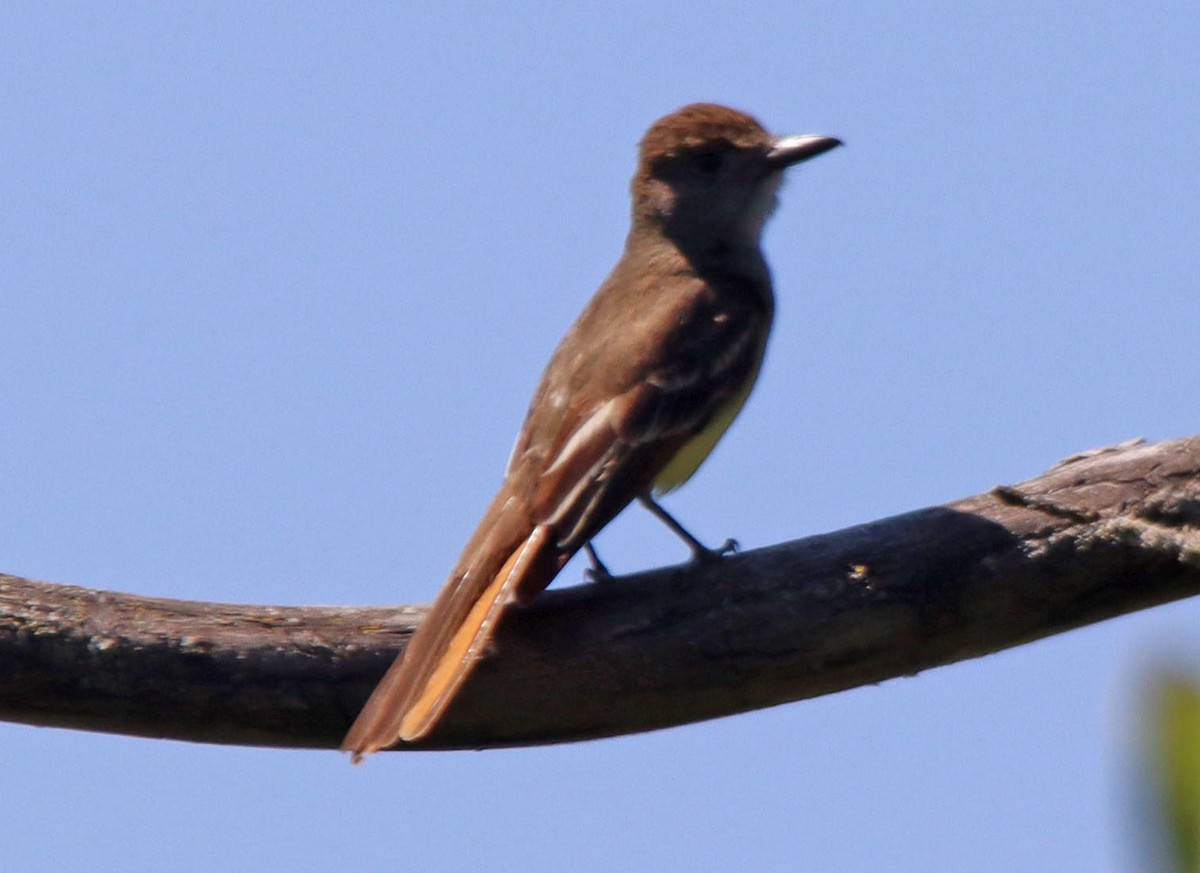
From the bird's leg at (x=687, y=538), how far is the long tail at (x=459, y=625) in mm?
706

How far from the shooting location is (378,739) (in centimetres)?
486

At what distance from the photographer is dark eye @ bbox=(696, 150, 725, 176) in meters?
8.42

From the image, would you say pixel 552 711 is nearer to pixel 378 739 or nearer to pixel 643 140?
pixel 378 739

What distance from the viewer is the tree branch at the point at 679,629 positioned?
16.4ft

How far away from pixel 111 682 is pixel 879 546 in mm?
2818

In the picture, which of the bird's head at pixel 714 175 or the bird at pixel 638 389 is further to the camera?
the bird's head at pixel 714 175

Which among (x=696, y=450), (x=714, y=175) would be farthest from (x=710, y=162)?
(x=696, y=450)

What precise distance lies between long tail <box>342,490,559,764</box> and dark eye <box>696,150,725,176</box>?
3078 mm

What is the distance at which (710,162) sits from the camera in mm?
8430

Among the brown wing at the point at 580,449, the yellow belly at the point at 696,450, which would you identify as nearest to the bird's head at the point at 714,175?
the brown wing at the point at 580,449

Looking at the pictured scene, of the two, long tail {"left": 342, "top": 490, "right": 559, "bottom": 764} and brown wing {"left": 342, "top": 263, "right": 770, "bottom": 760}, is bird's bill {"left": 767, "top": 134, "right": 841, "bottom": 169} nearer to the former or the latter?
brown wing {"left": 342, "top": 263, "right": 770, "bottom": 760}

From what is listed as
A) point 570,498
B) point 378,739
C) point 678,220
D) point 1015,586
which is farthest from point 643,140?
point 378,739

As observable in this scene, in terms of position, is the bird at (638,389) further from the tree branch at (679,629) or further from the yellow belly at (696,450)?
the tree branch at (679,629)

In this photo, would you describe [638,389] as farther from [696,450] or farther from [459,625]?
[459,625]
